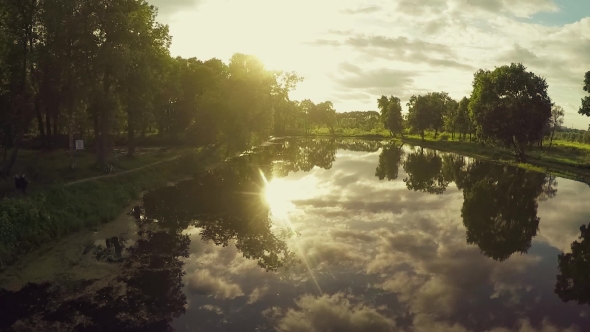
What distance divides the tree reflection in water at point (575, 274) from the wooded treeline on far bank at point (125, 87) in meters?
39.9

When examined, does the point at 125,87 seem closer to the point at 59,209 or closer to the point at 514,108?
the point at 59,209

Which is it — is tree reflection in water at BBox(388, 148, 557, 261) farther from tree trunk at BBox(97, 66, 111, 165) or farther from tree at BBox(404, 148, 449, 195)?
tree trunk at BBox(97, 66, 111, 165)

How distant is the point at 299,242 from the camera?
26938 millimetres

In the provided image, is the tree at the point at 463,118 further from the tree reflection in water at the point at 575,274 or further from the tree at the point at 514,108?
the tree reflection in water at the point at 575,274

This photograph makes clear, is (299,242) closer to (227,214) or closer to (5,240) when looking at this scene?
(227,214)

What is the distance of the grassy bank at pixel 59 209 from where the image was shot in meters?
22.1

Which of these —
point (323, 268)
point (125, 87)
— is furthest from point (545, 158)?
point (125, 87)

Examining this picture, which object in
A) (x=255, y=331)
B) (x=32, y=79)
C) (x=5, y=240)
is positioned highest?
(x=32, y=79)

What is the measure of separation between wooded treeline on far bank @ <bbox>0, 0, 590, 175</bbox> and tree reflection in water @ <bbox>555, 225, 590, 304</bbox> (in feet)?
131

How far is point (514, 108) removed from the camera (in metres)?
67.9

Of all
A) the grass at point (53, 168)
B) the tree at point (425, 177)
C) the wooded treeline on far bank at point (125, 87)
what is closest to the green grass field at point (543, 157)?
the wooded treeline on far bank at point (125, 87)

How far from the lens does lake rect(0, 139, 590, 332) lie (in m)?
16.8

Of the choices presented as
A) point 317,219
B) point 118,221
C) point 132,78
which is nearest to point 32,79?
point 132,78

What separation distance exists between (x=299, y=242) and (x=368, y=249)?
4.73 m
